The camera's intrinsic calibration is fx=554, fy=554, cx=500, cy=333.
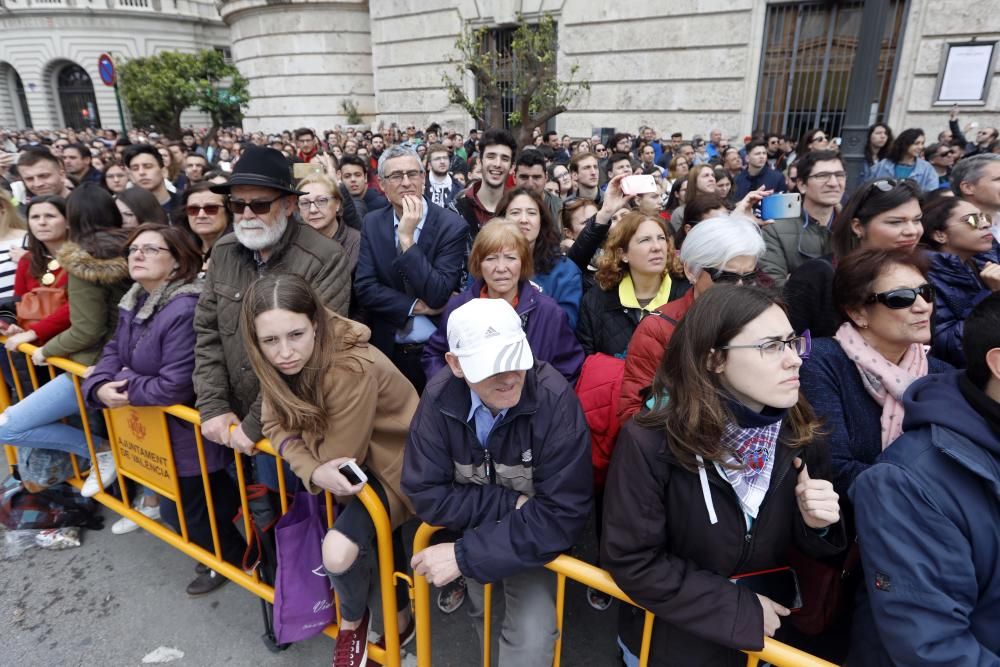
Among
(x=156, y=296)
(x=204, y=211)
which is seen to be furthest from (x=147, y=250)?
(x=204, y=211)

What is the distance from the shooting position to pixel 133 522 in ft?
11.6

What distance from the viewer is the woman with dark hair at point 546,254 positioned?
3.64 m

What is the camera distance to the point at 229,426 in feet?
8.95

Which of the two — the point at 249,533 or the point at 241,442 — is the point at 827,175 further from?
the point at 249,533

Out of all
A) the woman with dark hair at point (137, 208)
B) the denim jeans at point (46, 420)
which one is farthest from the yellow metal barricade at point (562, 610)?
the woman with dark hair at point (137, 208)

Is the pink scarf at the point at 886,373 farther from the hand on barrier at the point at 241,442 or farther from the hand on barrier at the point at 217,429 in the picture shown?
the hand on barrier at the point at 217,429

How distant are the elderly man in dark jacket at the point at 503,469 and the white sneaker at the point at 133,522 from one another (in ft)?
7.42

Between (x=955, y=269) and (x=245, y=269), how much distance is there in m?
3.74

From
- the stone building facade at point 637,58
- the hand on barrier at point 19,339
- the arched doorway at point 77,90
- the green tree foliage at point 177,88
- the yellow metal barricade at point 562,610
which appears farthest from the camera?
the arched doorway at point 77,90

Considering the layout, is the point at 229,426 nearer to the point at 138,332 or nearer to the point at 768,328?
the point at 138,332

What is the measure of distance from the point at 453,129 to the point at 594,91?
21.0 ft

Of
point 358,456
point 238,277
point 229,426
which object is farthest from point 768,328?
point 238,277

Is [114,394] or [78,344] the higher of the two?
[78,344]

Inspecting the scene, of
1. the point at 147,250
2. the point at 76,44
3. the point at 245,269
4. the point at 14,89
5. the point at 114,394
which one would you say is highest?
the point at 76,44
